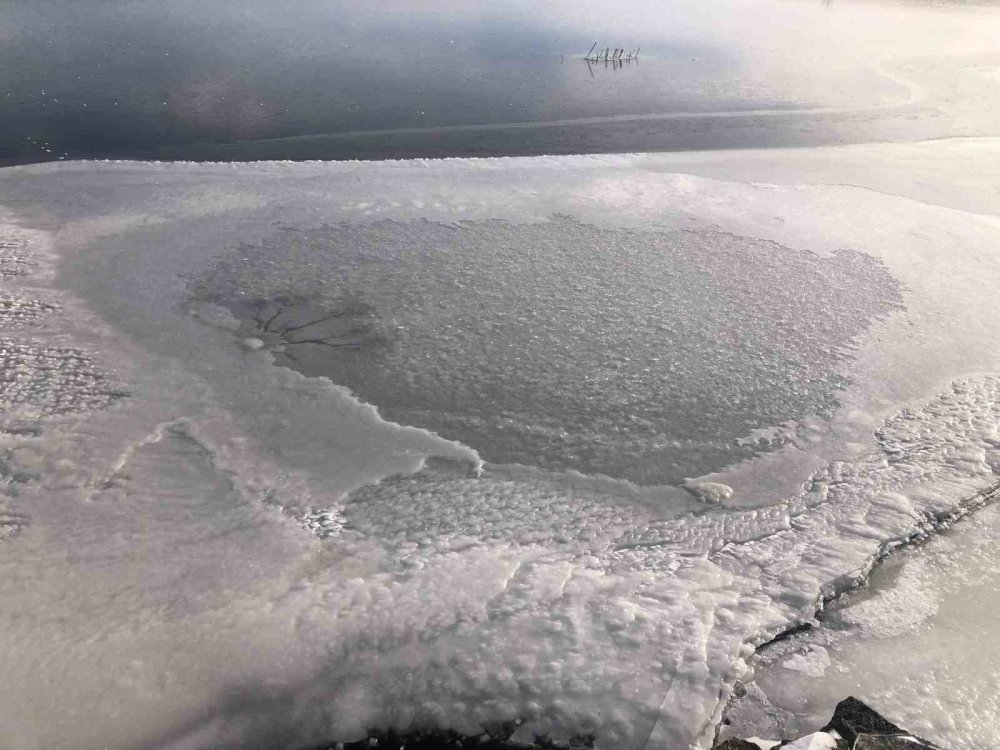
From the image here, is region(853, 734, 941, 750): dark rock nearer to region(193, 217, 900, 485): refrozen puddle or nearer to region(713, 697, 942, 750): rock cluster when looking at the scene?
region(713, 697, 942, 750): rock cluster

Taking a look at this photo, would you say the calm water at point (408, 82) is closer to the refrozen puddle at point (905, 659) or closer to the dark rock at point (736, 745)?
the refrozen puddle at point (905, 659)

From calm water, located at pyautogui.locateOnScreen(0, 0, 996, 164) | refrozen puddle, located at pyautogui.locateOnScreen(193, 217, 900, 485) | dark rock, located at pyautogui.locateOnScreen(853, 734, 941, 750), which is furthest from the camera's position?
calm water, located at pyautogui.locateOnScreen(0, 0, 996, 164)

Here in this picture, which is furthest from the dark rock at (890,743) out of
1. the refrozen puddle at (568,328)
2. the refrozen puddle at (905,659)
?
the refrozen puddle at (568,328)

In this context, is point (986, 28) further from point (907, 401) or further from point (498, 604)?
point (498, 604)

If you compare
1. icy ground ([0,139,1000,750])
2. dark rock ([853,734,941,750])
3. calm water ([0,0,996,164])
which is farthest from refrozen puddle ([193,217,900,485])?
calm water ([0,0,996,164])

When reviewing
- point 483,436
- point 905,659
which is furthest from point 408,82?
point 905,659

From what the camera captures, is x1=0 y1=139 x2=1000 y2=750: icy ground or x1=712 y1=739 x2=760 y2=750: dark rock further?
x1=0 y1=139 x2=1000 y2=750: icy ground

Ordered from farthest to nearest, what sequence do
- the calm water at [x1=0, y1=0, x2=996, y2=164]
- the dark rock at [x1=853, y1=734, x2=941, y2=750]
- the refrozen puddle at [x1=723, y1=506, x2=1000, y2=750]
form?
the calm water at [x1=0, y1=0, x2=996, y2=164]
the refrozen puddle at [x1=723, y1=506, x2=1000, y2=750]
the dark rock at [x1=853, y1=734, x2=941, y2=750]
